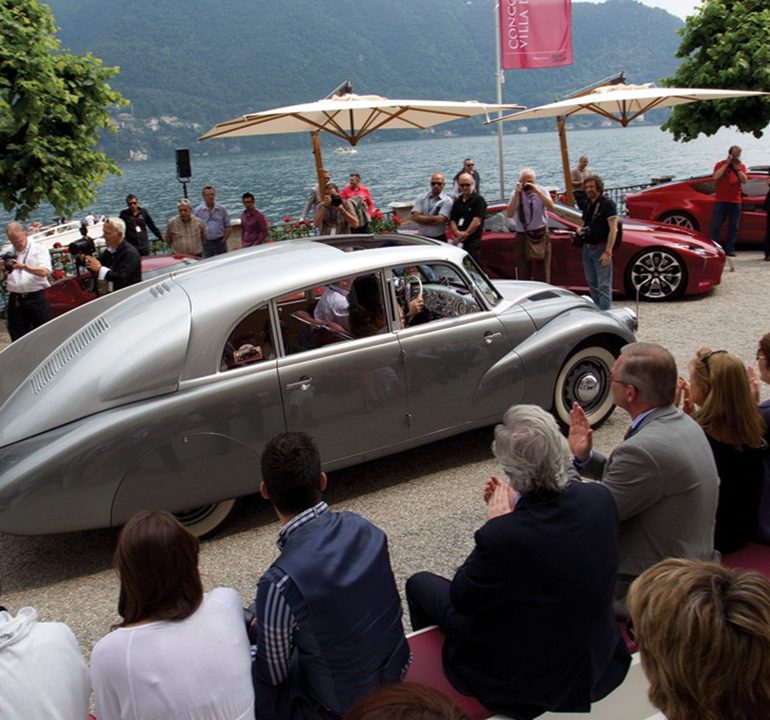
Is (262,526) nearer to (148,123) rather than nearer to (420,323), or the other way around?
(420,323)

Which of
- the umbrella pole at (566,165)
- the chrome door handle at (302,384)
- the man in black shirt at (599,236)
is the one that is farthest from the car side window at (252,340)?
the umbrella pole at (566,165)

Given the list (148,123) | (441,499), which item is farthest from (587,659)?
(148,123)

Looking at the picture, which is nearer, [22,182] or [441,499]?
[441,499]

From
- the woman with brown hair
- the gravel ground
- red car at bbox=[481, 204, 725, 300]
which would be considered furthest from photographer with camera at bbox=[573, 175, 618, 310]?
the woman with brown hair

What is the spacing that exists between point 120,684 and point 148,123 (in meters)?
207

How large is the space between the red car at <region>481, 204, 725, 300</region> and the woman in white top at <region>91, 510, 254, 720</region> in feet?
28.7

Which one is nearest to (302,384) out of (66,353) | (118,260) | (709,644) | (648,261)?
(66,353)

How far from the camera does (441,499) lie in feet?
18.0

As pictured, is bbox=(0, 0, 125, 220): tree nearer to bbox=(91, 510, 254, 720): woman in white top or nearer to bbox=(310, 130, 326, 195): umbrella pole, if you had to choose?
bbox=(310, 130, 326, 195): umbrella pole

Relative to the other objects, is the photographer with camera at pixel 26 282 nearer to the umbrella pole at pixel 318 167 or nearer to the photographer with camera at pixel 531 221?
the umbrella pole at pixel 318 167

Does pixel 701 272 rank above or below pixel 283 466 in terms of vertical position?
below

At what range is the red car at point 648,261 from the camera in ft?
34.0

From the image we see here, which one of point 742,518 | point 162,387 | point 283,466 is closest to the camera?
point 283,466

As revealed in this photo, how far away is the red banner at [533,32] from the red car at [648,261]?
19.1 feet
